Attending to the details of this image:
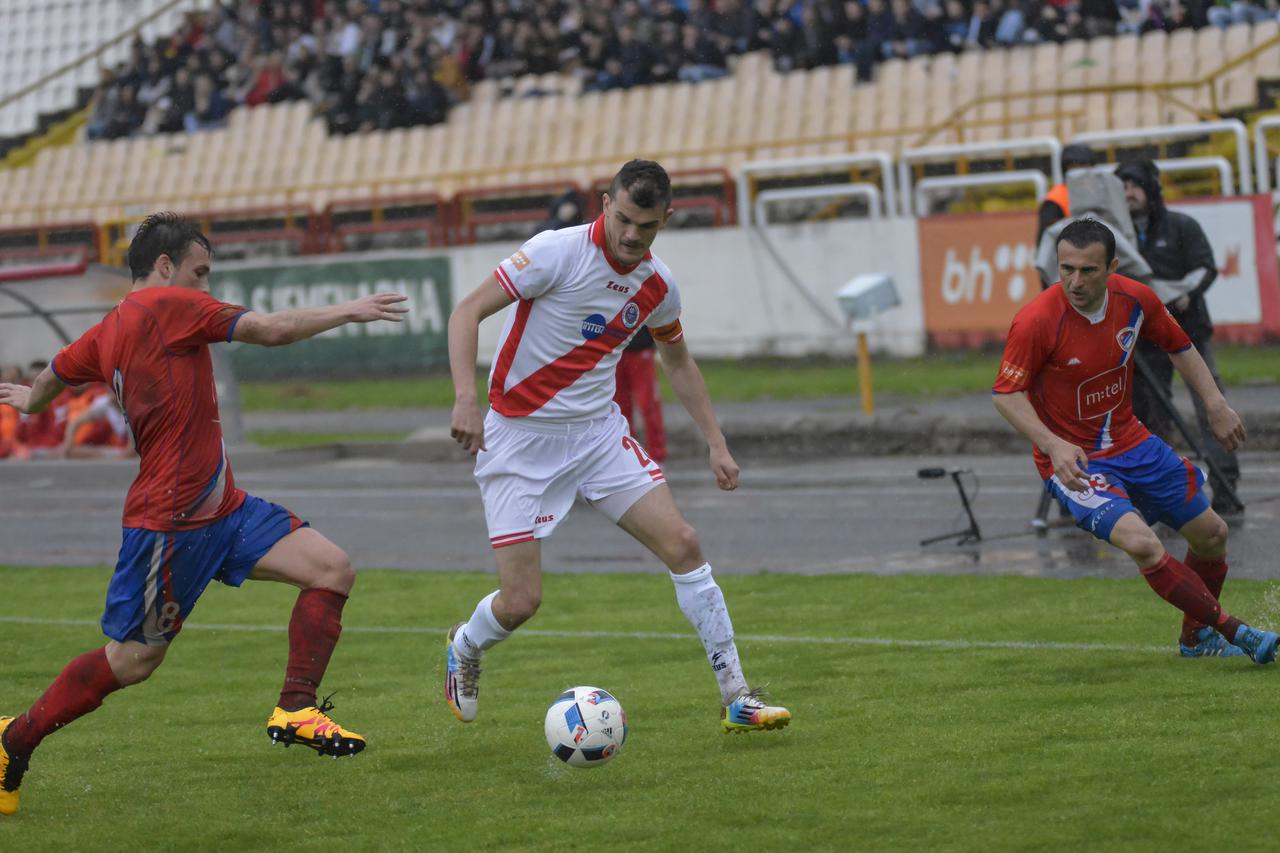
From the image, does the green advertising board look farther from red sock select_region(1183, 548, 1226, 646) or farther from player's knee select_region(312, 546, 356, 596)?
player's knee select_region(312, 546, 356, 596)

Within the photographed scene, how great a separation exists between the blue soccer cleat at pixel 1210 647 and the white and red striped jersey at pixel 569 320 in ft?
8.80

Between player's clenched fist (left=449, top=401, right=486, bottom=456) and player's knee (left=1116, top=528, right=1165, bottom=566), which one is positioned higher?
player's clenched fist (left=449, top=401, right=486, bottom=456)

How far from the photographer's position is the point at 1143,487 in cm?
743

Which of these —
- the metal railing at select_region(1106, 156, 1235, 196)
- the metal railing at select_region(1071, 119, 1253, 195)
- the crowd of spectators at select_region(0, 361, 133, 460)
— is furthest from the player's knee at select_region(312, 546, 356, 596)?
Result: the metal railing at select_region(1106, 156, 1235, 196)

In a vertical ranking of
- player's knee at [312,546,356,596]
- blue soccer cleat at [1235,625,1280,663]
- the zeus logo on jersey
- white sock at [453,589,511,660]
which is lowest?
blue soccer cleat at [1235,625,1280,663]

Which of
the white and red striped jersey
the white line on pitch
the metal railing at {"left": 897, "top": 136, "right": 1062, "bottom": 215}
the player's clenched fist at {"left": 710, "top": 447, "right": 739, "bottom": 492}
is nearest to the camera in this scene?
the white and red striped jersey

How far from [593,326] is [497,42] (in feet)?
79.8

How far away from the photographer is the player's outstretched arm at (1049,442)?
7059 millimetres

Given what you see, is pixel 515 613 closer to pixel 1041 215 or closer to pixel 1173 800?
pixel 1173 800

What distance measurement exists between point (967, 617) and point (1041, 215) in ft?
11.1

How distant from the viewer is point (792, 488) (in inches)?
618

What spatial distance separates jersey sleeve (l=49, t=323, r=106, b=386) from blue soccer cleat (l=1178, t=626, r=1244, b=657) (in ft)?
14.8

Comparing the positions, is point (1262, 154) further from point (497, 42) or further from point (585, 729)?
point (585, 729)

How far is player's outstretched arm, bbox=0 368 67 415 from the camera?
20.5ft
